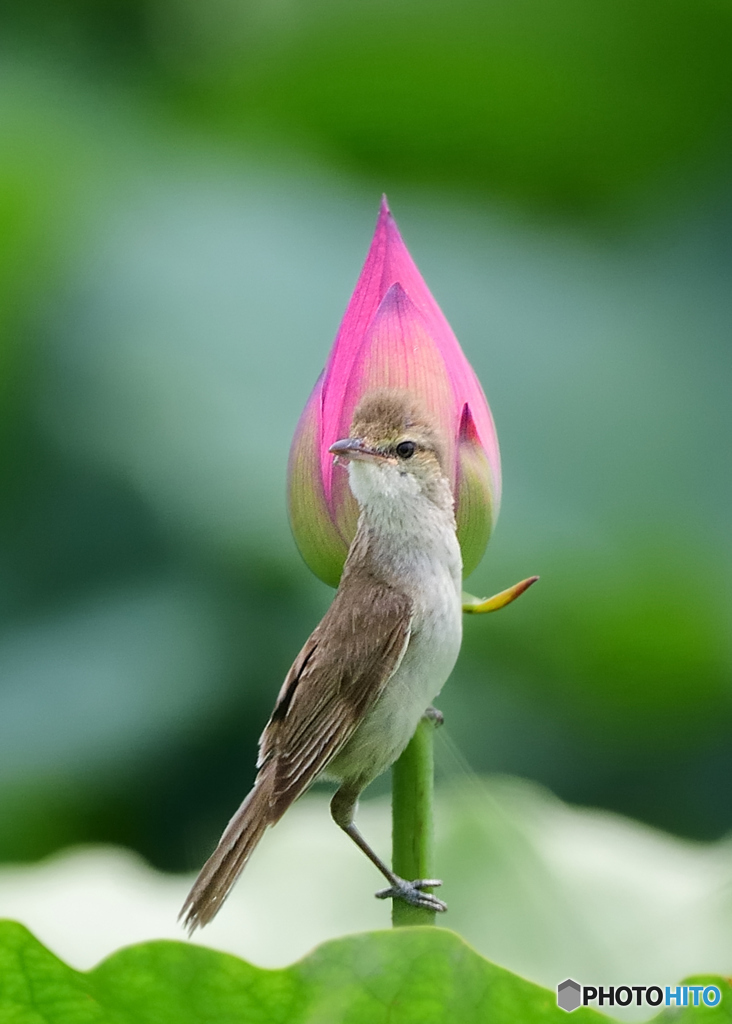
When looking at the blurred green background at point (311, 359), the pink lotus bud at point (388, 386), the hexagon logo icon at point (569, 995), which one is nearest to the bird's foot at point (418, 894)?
the hexagon logo icon at point (569, 995)

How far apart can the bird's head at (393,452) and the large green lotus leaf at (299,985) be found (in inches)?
12.4

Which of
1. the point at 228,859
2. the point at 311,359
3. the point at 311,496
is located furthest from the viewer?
the point at 311,359

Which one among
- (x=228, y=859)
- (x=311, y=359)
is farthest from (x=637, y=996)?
(x=311, y=359)

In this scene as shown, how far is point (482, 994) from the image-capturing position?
2.99ft

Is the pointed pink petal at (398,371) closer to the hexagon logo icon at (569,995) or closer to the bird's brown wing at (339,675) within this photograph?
the bird's brown wing at (339,675)

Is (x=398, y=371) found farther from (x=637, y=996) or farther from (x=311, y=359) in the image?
(x=311, y=359)

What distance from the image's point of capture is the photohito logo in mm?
929

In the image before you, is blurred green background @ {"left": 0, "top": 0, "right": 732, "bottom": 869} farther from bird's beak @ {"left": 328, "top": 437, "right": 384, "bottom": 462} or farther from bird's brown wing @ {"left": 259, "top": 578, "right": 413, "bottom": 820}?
bird's beak @ {"left": 328, "top": 437, "right": 384, "bottom": 462}

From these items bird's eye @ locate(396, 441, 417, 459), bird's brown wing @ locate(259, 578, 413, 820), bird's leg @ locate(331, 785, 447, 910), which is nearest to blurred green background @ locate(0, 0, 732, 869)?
bird's leg @ locate(331, 785, 447, 910)

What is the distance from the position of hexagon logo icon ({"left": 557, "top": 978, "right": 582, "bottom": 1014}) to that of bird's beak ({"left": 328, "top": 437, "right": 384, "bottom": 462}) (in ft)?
1.31

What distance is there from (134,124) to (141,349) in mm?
810

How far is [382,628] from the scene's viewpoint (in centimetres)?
102

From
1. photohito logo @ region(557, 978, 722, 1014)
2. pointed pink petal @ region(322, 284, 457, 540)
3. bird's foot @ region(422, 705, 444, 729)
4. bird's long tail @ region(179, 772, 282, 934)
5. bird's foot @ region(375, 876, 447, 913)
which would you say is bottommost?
photohito logo @ region(557, 978, 722, 1014)

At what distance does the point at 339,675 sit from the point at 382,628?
5cm
